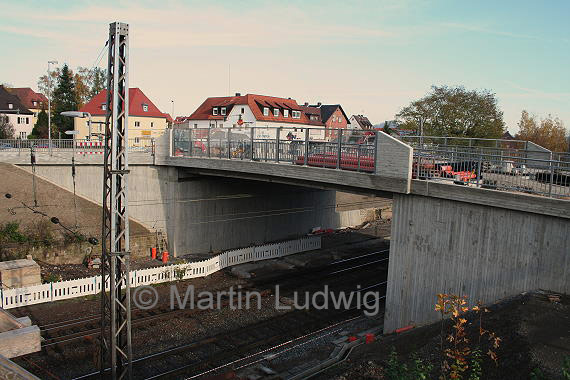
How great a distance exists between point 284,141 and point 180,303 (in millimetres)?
8195

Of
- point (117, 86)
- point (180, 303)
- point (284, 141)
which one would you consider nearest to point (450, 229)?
point (284, 141)

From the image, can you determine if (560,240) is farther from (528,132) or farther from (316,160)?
(528,132)

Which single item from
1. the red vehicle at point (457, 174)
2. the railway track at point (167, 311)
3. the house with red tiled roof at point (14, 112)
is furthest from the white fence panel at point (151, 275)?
the house with red tiled roof at point (14, 112)

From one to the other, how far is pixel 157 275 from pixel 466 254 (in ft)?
46.8

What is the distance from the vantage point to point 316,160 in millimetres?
18719

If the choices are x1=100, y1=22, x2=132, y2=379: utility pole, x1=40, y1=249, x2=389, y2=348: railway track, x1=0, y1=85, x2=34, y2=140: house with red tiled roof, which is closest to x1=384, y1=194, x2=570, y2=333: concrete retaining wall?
x1=40, y1=249, x2=389, y2=348: railway track

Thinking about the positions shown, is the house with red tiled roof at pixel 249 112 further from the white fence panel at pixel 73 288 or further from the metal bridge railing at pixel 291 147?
the white fence panel at pixel 73 288

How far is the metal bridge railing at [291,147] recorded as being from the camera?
16.8m

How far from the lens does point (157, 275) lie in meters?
21.8

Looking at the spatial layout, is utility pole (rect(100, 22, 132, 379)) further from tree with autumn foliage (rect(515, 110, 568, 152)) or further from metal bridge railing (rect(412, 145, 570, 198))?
tree with autumn foliage (rect(515, 110, 568, 152))

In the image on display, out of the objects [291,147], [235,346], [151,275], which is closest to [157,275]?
[151,275]

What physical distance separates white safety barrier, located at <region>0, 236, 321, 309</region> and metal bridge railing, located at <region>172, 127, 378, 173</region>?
578 cm

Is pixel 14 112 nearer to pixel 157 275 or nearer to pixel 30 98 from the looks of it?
pixel 30 98

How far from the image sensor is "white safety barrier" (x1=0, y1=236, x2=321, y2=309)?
18.1 m
